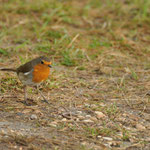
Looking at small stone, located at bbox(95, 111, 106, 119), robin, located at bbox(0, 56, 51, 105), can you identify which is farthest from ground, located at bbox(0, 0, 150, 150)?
robin, located at bbox(0, 56, 51, 105)

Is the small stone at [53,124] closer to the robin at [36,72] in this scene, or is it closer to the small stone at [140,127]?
the robin at [36,72]

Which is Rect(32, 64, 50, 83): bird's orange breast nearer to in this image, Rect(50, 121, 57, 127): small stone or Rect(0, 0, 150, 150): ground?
Rect(0, 0, 150, 150): ground

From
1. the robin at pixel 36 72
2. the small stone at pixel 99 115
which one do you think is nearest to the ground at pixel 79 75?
the small stone at pixel 99 115

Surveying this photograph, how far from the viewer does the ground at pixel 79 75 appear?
12.3 feet

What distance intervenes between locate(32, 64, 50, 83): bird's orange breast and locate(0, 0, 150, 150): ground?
1.07 ft

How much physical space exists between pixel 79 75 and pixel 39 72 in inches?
56.1

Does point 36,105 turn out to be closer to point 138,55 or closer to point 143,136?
point 143,136

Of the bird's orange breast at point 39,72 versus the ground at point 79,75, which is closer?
the ground at point 79,75

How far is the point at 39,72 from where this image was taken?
450cm

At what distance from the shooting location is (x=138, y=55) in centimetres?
688

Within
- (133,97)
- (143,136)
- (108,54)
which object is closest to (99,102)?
(133,97)

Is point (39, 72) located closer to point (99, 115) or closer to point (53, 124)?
point (53, 124)

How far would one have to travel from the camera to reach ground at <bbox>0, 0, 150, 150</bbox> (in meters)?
3.76

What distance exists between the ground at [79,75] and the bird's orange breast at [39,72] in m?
0.33
